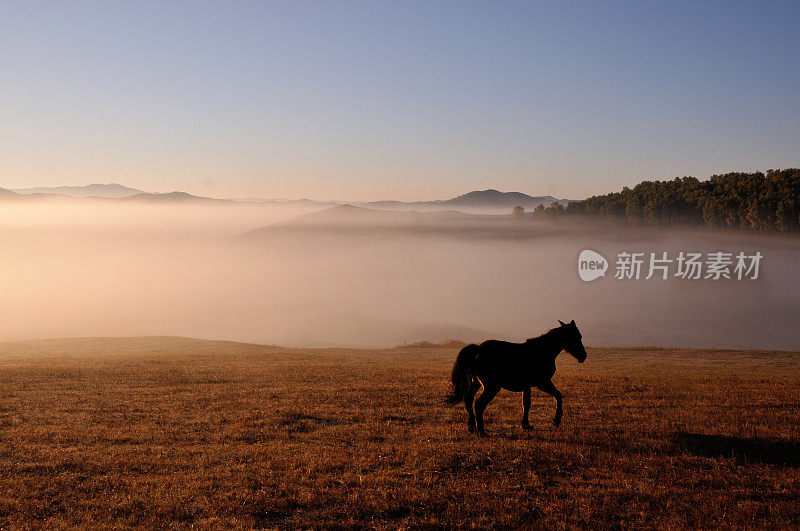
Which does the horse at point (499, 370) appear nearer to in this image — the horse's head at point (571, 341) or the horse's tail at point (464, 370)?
the horse's tail at point (464, 370)

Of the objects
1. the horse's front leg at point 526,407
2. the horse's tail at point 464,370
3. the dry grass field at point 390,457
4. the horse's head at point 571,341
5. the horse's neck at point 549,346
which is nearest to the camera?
the dry grass field at point 390,457

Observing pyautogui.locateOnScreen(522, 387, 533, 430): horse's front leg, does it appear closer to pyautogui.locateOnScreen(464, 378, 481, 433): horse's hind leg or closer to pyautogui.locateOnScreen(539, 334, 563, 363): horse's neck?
pyautogui.locateOnScreen(539, 334, 563, 363): horse's neck

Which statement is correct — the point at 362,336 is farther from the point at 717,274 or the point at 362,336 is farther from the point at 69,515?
the point at 69,515

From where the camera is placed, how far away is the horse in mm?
15117

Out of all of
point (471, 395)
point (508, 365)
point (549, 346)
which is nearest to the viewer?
point (508, 365)

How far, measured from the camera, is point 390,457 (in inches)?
526

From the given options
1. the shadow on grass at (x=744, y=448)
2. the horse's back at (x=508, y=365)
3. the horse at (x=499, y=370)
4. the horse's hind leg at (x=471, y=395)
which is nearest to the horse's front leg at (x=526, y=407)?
the horse at (x=499, y=370)

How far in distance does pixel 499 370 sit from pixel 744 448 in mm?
6235

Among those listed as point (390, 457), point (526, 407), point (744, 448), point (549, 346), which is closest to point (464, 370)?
point (526, 407)

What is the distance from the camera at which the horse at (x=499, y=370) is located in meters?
15.1

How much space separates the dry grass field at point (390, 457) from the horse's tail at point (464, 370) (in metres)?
1.22

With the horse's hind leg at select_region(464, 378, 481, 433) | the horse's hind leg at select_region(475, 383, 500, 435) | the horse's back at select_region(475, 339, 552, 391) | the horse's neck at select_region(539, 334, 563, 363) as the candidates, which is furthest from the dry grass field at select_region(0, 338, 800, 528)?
the horse's neck at select_region(539, 334, 563, 363)

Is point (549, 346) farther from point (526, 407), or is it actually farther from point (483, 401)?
point (483, 401)

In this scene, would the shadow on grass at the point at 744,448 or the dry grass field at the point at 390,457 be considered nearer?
the dry grass field at the point at 390,457
